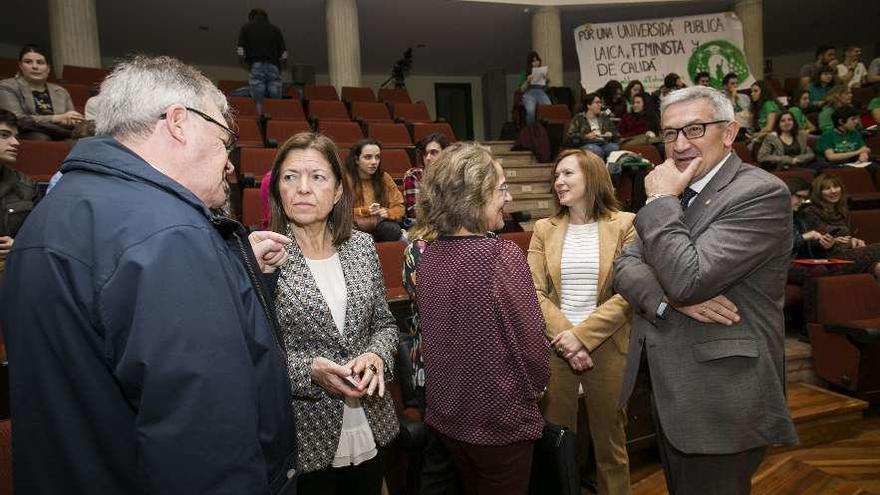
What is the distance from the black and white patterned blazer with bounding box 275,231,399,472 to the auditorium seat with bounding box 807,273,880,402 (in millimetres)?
2619

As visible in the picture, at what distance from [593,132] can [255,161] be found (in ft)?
10.9

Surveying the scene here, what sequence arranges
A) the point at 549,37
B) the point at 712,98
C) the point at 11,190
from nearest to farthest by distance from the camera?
the point at 712,98 → the point at 11,190 → the point at 549,37

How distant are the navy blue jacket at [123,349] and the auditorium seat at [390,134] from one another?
5.03 meters

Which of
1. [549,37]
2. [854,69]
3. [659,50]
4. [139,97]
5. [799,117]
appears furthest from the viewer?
[549,37]

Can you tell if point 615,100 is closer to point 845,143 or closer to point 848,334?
point 845,143

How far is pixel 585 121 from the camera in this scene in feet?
18.0

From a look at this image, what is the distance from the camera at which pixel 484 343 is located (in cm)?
122

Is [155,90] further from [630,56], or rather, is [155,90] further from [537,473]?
[630,56]

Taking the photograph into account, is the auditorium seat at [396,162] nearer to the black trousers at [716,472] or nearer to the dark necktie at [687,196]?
the dark necktie at [687,196]

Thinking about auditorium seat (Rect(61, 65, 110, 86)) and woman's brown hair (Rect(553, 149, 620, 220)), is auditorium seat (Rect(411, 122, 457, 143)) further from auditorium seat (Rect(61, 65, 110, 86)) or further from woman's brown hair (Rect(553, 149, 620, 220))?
woman's brown hair (Rect(553, 149, 620, 220))

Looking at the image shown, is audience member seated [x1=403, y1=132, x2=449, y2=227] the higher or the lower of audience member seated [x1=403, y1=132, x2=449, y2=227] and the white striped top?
the higher

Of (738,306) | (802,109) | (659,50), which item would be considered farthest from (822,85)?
(738,306)

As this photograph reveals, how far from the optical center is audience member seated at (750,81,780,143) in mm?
5938

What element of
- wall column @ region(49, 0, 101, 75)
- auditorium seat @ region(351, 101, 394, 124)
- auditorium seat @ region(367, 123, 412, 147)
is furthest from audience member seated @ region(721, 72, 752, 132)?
wall column @ region(49, 0, 101, 75)
